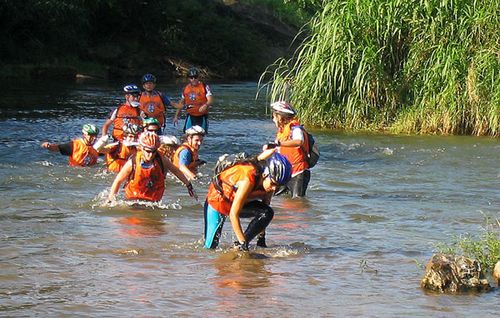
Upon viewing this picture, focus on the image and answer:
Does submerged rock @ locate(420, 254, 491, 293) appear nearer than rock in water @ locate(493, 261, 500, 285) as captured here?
Yes

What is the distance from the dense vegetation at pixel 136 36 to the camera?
36656 millimetres

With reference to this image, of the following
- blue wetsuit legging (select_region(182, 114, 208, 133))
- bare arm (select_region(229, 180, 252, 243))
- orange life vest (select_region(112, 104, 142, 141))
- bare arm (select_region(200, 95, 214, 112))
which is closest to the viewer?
bare arm (select_region(229, 180, 252, 243))

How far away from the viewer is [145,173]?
11.1 m

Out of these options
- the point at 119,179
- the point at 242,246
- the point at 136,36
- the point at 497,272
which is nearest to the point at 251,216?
the point at 242,246

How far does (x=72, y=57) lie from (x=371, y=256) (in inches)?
1180

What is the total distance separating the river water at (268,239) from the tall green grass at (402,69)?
37.9 inches

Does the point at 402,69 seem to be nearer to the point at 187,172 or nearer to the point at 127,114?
the point at 127,114

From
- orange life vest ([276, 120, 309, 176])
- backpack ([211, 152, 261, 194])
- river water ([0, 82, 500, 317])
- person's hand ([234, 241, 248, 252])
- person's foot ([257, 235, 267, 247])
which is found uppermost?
backpack ([211, 152, 261, 194])

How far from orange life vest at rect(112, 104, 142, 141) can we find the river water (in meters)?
0.60

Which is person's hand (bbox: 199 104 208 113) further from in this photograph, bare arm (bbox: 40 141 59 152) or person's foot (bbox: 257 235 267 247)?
person's foot (bbox: 257 235 267 247)

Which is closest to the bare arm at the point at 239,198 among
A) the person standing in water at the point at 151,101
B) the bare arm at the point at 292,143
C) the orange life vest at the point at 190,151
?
the bare arm at the point at 292,143

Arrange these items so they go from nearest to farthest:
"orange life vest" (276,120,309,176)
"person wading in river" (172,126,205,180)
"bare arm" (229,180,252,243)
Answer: "bare arm" (229,180,252,243) < "person wading in river" (172,126,205,180) < "orange life vest" (276,120,309,176)

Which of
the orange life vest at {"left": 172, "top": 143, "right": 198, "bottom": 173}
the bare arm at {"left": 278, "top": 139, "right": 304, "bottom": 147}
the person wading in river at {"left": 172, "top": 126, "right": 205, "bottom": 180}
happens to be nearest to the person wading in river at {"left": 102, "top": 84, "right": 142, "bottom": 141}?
the orange life vest at {"left": 172, "top": 143, "right": 198, "bottom": 173}

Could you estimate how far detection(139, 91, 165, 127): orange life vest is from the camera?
651 inches
